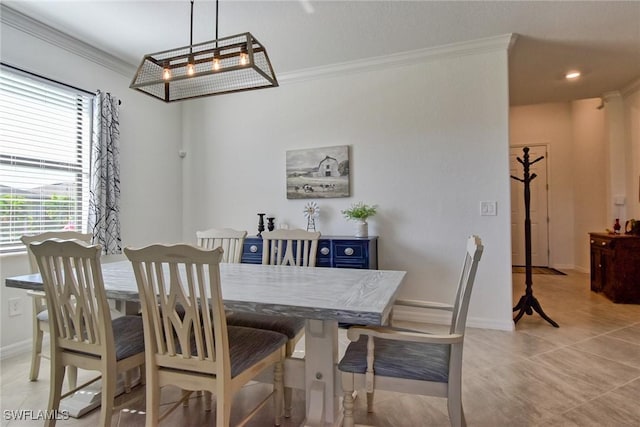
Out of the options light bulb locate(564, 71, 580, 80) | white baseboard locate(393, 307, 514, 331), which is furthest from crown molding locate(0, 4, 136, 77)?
light bulb locate(564, 71, 580, 80)

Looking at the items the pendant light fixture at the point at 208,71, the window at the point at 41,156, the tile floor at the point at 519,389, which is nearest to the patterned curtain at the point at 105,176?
the window at the point at 41,156

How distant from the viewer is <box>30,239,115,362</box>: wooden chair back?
1.50 m

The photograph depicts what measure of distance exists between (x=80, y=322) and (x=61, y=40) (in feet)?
8.68

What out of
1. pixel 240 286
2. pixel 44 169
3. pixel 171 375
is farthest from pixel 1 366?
pixel 240 286

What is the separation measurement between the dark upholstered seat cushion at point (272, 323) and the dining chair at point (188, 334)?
35cm

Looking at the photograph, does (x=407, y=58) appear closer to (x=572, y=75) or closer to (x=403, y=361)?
(x=572, y=75)

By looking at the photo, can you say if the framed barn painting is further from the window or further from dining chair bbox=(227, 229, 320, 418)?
the window

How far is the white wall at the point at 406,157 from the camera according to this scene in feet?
10.4

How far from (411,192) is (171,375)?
269cm

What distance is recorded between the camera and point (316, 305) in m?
1.35

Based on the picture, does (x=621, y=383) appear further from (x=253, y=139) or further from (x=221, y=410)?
(x=253, y=139)

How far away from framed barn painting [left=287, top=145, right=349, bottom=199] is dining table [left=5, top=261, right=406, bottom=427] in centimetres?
186

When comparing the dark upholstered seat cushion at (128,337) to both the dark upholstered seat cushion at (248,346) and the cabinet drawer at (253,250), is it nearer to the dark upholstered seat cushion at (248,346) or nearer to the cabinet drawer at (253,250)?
the dark upholstered seat cushion at (248,346)

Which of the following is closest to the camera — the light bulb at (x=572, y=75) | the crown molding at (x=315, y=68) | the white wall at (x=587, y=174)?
the crown molding at (x=315, y=68)
